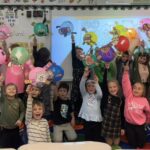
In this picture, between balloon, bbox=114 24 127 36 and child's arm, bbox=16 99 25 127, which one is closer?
child's arm, bbox=16 99 25 127

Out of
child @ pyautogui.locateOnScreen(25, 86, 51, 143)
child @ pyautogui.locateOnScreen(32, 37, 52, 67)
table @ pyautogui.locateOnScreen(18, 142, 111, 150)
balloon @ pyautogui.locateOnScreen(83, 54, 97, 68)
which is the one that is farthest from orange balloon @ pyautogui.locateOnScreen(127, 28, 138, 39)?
table @ pyautogui.locateOnScreen(18, 142, 111, 150)

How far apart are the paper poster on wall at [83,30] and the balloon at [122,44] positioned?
1.54 feet

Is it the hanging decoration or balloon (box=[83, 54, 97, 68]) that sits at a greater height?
the hanging decoration

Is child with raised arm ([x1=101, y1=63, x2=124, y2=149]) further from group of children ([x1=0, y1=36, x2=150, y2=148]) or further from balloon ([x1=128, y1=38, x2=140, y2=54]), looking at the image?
balloon ([x1=128, y1=38, x2=140, y2=54])

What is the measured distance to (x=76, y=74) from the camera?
14.7 feet

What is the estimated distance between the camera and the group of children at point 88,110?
3.39m

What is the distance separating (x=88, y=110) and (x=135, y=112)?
495 millimetres

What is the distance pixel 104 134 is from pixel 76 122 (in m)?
Result: 0.79

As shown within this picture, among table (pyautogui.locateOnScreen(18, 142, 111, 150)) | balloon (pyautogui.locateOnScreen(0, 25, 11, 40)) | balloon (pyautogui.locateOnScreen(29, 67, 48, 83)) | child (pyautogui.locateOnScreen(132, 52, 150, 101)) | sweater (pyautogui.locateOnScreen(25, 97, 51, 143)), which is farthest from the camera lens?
child (pyautogui.locateOnScreen(132, 52, 150, 101))

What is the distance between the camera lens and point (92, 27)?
454 cm

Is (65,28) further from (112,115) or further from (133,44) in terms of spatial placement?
(112,115)

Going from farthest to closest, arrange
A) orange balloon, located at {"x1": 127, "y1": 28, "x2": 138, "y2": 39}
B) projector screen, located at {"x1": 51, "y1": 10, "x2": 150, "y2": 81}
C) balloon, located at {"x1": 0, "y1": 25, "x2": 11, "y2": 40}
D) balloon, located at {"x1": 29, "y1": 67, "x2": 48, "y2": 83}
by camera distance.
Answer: projector screen, located at {"x1": 51, "y1": 10, "x2": 150, "y2": 81} < orange balloon, located at {"x1": 127, "y1": 28, "x2": 138, "y2": 39} < balloon, located at {"x1": 0, "y1": 25, "x2": 11, "y2": 40} < balloon, located at {"x1": 29, "y1": 67, "x2": 48, "y2": 83}

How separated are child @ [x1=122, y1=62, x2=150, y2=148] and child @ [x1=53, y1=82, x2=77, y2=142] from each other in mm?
625

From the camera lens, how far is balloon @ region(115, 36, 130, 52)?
393 centimetres
